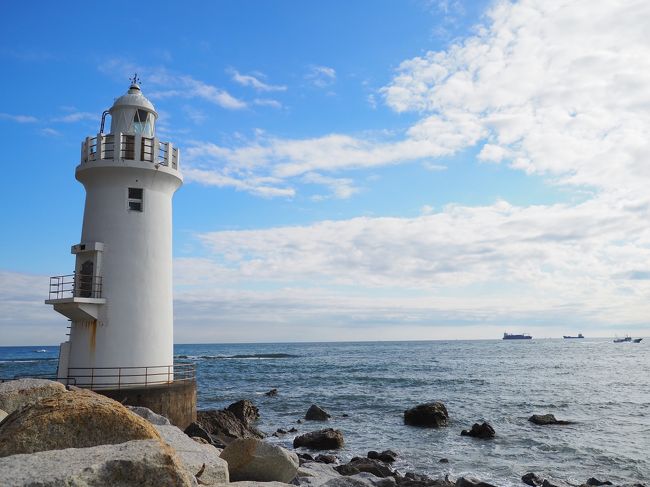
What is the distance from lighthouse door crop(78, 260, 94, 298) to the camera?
16.0 m

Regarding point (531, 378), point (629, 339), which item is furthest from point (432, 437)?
point (629, 339)

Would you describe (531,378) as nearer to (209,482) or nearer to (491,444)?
(491,444)

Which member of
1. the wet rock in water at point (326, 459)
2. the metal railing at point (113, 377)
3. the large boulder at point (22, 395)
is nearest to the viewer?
the large boulder at point (22, 395)

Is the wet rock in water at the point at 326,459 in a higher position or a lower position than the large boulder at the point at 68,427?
lower

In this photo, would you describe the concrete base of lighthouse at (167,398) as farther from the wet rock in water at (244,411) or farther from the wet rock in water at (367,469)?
the wet rock in water at (244,411)

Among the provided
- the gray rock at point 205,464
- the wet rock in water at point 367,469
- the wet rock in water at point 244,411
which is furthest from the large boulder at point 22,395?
the wet rock in water at point 244,411

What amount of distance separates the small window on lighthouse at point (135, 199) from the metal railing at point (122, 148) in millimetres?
882

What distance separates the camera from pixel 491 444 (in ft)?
69.1

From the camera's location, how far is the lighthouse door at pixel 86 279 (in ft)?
52.4

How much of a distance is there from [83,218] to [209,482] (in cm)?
1213

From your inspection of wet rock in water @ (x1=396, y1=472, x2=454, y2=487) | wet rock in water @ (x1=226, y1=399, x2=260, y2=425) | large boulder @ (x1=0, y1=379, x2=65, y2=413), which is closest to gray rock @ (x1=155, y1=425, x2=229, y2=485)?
large boulder @ (x1=0, y1=379, x2=65, y2=413)

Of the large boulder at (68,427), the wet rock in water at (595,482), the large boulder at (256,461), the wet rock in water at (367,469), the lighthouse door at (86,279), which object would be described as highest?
the lighthouse door at (86,279)

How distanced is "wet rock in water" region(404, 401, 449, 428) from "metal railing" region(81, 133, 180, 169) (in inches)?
620

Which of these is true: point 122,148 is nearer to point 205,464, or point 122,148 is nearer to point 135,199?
point 135,199
